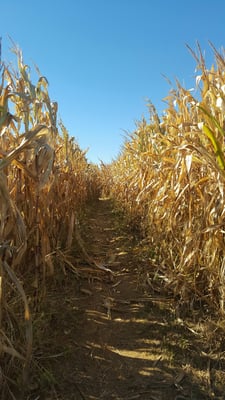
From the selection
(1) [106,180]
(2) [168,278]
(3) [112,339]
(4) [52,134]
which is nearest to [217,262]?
(2) [168,278]

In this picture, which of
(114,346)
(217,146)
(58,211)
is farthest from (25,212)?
(217,146)

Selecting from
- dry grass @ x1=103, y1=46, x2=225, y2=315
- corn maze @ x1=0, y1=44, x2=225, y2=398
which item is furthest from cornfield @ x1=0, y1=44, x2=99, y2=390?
dry grass @ x1=103, y1=46, x2=225, y2=315

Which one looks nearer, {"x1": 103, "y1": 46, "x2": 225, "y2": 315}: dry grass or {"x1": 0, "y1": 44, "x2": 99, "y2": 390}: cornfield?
{"x1": 0, "y1": 44, "x2": 99, "y2": 390}: cornfield

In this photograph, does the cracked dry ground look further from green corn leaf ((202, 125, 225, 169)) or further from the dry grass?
green corn leaf ((202, 125, 225, 169))

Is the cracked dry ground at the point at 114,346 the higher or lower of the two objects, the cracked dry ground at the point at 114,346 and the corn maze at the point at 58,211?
the lower

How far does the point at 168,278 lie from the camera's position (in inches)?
98.8

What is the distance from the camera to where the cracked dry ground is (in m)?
1.61

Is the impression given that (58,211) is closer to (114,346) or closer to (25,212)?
(25,212)

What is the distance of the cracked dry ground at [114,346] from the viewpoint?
1.61 m

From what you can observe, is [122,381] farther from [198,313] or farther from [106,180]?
[106,180]

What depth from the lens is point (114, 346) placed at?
1964 mm

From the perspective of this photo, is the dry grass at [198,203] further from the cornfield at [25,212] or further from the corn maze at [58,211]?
the cornfield at [25,212]

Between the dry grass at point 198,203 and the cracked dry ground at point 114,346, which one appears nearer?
the cracked dry ground at point 114,346

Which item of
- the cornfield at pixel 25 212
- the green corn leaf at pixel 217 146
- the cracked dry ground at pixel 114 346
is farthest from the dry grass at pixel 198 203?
the cornfield at pixel 25 212
